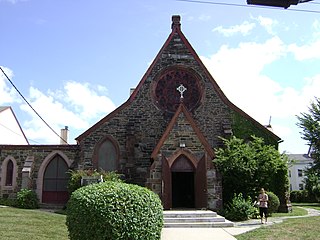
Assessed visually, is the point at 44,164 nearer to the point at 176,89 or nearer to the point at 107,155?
the point at 107,155

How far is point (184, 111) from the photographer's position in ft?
65.1

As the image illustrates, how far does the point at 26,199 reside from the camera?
75.2 ft

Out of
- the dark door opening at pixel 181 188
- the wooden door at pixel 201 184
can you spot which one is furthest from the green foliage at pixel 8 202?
the wooden door at pixel 201 184

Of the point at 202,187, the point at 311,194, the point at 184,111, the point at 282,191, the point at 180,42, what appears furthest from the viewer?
the point at 311,194

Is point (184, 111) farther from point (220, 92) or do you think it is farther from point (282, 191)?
point (282, 191)

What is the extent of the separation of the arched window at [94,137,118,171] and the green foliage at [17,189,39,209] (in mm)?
4617

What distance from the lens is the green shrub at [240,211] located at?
1762 centimetres

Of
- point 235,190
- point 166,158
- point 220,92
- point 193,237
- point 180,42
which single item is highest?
point 180,42

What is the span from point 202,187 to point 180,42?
11.5 m

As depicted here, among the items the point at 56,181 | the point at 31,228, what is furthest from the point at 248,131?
the point at 31,228

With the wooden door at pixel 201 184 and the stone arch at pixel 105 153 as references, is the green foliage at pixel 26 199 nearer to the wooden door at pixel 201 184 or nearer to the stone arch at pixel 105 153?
the stone arch at pixel 105 153

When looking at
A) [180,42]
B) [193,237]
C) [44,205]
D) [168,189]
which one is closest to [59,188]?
[44,205]

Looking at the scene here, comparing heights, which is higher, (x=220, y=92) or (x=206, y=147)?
(x=220, y=92)

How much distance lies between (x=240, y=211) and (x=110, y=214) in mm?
10564
